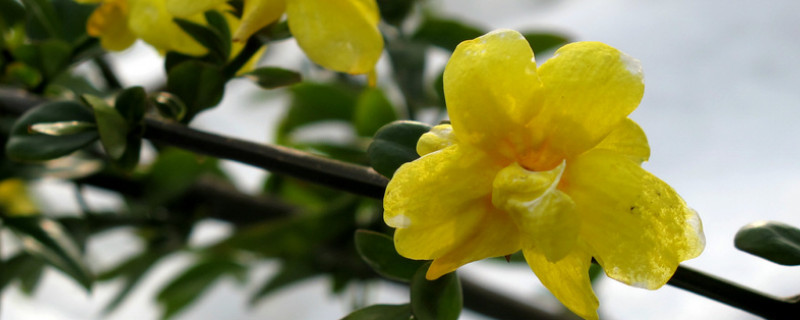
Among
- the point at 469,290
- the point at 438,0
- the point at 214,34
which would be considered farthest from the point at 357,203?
the point at 438,0

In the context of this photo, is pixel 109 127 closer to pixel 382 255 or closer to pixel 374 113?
pixel 382 255

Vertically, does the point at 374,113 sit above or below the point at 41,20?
below

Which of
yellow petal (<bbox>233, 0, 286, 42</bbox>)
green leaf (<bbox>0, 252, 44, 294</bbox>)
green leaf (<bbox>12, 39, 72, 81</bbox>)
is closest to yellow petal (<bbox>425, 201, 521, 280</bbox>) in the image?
yellow petal (<bbox>233, 0, 286, 42</bbox>)

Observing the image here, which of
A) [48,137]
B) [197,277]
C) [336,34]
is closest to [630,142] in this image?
[336,34]

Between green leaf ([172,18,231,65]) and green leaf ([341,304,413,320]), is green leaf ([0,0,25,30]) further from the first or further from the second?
green leaf ([341,304,413,320])

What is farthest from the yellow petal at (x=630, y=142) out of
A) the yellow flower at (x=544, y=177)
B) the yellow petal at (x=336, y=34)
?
the yellow petal at (x=336, y=34)

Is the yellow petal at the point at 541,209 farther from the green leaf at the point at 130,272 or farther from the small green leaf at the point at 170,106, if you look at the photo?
the green leaf at the point at 130,272

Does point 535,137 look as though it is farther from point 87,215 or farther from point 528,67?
point 87,215
